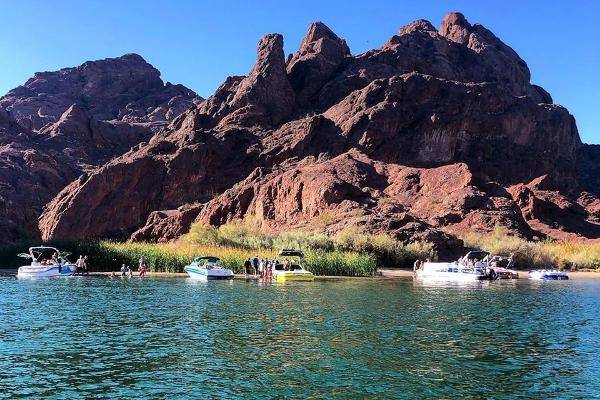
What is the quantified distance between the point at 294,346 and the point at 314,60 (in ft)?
368

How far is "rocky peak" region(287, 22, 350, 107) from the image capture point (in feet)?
406

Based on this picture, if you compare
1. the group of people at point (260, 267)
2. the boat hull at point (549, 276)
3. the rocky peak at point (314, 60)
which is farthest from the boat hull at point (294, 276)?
the rocky peak at point (314, 60)

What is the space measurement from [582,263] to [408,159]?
129 ft

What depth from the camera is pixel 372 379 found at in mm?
15914

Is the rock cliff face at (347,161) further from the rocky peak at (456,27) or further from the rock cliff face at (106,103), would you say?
the rock cliff face at (106,103)

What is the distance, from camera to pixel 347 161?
9088cm

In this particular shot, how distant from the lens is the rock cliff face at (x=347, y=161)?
81.2 metres

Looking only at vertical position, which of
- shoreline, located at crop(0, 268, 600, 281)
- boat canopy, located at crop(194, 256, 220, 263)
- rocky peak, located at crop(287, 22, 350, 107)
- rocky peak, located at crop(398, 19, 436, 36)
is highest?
rocky peak, located at crop(398, 19, 436, 36)

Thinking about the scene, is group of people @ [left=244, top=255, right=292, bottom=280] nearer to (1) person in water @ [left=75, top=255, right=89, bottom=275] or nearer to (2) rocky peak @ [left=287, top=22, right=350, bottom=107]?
(1) person in water @ [left=75, top=255, right=89, bottom=275]

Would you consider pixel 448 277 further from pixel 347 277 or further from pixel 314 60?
pixel 314 60

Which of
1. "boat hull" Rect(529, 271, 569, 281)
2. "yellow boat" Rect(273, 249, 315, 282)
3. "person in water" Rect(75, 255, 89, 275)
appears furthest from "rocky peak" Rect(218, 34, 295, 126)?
"yellow boat" Rect(273, 249, 315, 282)

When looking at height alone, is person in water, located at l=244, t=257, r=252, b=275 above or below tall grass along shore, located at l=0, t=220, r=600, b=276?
below

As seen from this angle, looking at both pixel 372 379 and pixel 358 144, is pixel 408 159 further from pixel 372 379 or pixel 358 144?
pixel 372 379

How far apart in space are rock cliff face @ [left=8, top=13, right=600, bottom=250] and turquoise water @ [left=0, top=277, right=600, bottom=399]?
116 ft
